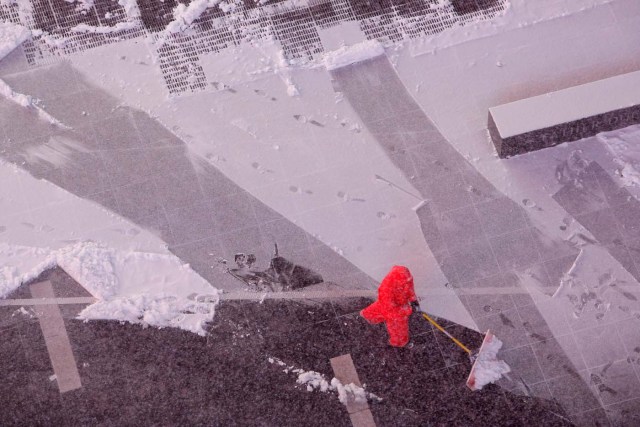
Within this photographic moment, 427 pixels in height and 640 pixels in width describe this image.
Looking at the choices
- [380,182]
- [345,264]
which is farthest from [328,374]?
[380,182]

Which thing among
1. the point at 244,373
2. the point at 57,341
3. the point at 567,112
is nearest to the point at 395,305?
the point at 244,373

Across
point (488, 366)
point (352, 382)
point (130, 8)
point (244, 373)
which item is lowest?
point (488, 366)

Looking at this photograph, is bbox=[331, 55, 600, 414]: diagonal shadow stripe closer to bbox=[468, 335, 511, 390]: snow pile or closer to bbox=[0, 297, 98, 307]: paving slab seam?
bbox=[468, 335, 511, 390]: snow pile

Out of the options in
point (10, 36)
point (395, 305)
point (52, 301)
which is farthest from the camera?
point (10, 36)

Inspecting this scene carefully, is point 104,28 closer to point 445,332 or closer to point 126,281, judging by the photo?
point 126,281

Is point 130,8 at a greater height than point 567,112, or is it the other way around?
point 130,8

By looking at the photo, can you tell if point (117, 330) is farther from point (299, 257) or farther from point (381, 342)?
point (381, 342)

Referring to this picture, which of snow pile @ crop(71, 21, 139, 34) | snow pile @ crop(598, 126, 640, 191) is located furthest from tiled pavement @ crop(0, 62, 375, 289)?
snow pile @ crop(598, 126, 640, 191)
